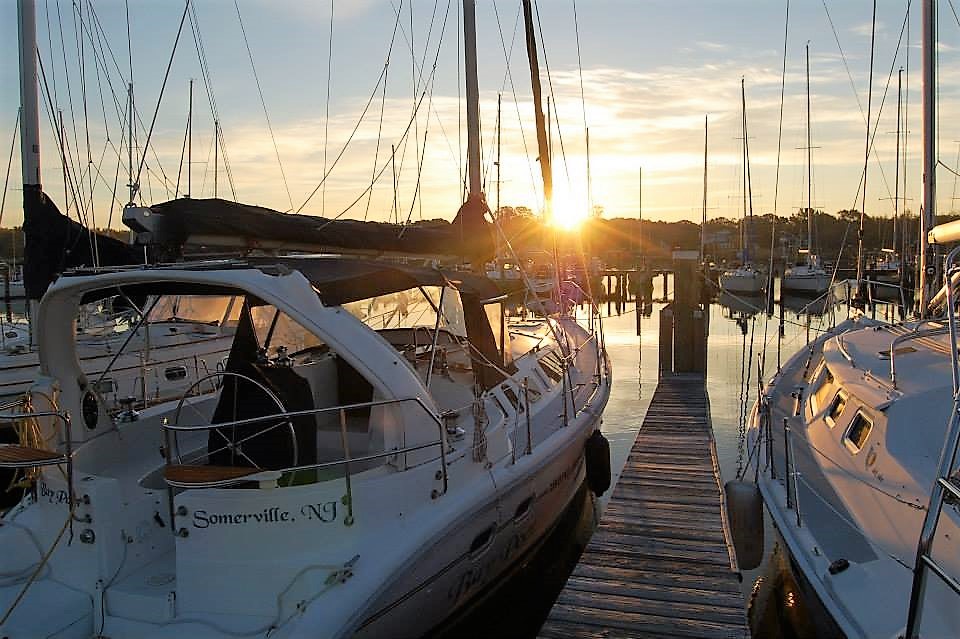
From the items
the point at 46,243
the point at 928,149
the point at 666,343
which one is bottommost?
the point at 666,343

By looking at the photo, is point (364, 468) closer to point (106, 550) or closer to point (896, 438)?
point (106, 550)

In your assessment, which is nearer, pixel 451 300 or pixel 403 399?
pixel 403 399

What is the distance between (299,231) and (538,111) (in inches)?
210

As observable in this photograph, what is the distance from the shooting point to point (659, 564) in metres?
7.68

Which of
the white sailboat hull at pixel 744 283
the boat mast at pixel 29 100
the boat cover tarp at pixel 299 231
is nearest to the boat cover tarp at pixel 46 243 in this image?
the boat mast at pixel 29 100

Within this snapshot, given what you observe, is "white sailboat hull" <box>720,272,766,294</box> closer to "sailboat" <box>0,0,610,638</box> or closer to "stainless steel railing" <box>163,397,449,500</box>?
"sailboat" <box>0,0,610,638</box>

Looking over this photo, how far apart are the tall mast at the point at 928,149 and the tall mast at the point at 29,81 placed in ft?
44.0

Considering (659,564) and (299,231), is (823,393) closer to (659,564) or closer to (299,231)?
(659,564)

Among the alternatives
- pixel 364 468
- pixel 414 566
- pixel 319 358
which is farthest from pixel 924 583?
pixel 319 358

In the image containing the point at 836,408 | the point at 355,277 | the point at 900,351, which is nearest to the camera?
the point at 355,277

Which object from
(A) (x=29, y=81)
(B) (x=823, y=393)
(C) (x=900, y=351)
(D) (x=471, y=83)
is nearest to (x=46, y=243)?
(A) (x=29, y=81)

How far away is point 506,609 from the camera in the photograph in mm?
8602

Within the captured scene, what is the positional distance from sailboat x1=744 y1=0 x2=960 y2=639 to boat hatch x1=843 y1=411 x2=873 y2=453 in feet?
0.08

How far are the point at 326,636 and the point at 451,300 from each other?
5343 millimetres
